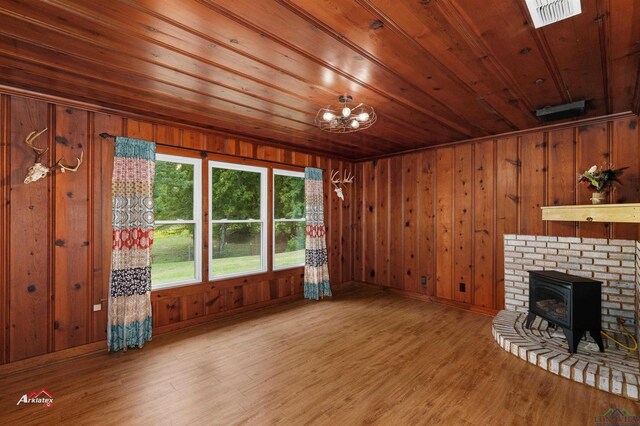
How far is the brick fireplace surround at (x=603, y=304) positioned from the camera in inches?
98.3

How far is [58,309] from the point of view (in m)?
2.96

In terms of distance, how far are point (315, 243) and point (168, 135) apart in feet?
9.11

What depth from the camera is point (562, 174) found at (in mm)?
3721

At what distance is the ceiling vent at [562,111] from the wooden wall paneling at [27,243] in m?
5.15

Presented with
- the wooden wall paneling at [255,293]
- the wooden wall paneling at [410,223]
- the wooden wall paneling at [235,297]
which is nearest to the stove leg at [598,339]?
the wooden wall paneling at [410,223]

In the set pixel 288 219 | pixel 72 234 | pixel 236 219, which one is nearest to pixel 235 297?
pixel 236 219

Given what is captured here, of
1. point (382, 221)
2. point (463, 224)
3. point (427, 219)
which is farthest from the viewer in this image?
point (382, 221)

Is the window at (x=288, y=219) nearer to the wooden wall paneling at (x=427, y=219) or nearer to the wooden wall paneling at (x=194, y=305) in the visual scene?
the wooden wall paneling at (x=194, y=305)

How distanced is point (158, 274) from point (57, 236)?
1102 mm

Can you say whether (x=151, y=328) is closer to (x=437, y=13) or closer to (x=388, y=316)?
(x=388, y=316)

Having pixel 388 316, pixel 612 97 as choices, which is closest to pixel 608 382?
pixel 388 316

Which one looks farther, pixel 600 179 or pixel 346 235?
pixel 346 235

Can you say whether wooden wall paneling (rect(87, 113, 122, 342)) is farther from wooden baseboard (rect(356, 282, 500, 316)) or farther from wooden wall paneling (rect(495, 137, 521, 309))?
wooden wall paneling (rect(495, 137, 521, 309))

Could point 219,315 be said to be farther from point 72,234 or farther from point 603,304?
point 603,304
